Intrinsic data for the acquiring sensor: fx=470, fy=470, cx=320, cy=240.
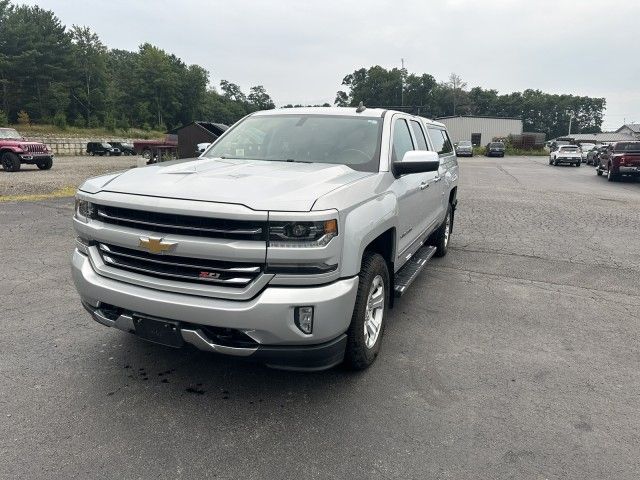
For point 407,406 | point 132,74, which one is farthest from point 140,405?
point 132,74

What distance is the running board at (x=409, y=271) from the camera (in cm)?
402

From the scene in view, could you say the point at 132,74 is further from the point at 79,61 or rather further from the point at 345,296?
the point at 345,296

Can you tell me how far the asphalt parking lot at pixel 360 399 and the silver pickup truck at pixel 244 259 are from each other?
43 cm

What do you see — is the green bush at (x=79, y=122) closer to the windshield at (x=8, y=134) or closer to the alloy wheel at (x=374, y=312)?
the windshield at (x=8, y=134)

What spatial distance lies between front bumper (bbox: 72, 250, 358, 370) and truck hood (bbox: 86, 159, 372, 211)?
0.51 meters

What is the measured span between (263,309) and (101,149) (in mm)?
43066

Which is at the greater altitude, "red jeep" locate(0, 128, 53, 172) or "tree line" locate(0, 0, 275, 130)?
"tree line" locate(0, 0, 275, 130)

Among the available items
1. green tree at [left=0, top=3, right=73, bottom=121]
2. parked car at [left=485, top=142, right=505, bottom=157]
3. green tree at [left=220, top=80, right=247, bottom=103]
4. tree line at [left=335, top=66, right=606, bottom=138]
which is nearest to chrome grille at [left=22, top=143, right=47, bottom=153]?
parked car at [left=485, top=142, right=505, bottom=157]

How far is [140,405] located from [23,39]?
81.5m

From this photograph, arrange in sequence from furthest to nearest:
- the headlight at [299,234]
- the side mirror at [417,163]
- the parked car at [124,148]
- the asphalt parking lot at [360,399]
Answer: the parked car at [124,148]
the side mirror at [417,163]
the headlight at [299,234]
the asphalt parking lot at [360,399]

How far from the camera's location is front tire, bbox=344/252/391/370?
310 cm

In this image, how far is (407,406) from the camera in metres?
3.04

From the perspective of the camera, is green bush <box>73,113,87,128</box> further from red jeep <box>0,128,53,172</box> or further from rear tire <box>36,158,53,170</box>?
red jeep <box>0,128,53,172</box>

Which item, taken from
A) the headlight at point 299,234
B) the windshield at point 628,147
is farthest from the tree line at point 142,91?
the headlight at point 299,234
